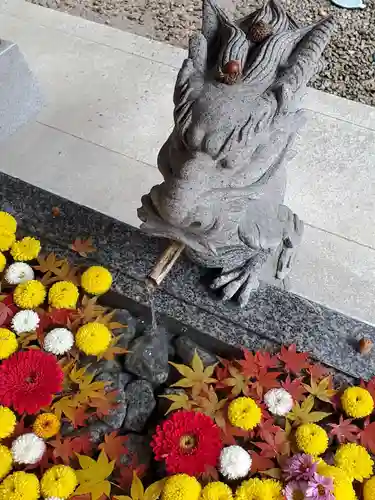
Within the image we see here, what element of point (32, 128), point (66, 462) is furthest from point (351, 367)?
point (32, 128)

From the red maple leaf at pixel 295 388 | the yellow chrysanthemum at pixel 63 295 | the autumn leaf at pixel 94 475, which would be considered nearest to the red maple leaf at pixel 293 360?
the red maple leaf at pixel 295 388

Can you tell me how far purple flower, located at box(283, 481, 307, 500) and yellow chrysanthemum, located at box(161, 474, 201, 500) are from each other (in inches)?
9.4

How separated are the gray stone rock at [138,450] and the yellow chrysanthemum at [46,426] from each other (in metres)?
0.21

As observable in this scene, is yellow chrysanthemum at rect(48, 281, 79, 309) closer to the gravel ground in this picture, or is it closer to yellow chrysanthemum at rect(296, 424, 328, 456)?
yellow chrysanthemum at rect(296, 424, 328, 456)

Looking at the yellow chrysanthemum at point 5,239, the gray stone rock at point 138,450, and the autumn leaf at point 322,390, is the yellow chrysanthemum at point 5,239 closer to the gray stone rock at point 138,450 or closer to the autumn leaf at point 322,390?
the gray stone rock at point 138,450

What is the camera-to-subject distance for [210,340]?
1.90 meters

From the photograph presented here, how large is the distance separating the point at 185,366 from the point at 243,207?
0.58 meters

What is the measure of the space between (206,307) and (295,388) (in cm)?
40

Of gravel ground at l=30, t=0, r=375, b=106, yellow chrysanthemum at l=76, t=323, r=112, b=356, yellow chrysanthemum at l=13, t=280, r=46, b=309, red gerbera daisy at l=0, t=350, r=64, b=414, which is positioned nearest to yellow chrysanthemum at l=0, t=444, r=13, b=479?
red gerbera daisy at l=0, t=350, r=64, b=414

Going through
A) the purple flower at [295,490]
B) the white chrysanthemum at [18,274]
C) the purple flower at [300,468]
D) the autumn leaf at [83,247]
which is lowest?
the white chrysanthemum at [18,274]

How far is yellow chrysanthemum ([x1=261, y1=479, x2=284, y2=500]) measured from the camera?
1.57 metres

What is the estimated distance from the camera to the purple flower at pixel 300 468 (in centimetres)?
157

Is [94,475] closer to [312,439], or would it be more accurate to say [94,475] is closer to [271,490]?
[271,490]

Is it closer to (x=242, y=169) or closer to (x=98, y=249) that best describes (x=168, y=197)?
(x=242, y=169)
